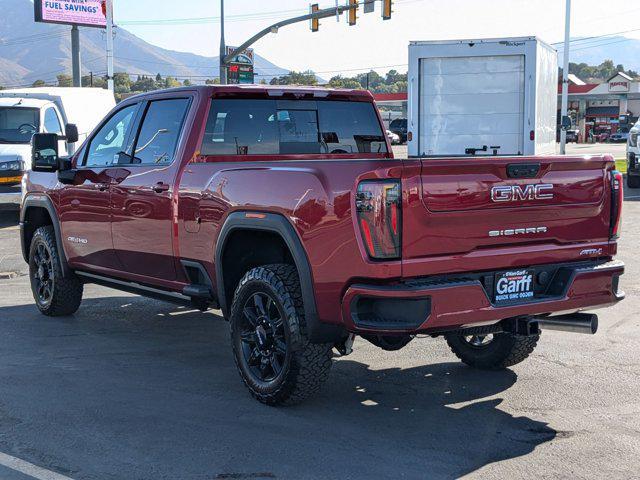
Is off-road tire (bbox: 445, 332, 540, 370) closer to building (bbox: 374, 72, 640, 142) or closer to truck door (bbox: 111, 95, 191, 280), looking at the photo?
truck door (bbox: 111, 95, 191, 280)

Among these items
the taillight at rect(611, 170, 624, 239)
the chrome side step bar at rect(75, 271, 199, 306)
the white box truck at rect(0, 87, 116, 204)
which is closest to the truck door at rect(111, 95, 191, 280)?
the chrome side step bar at rect(75, 271, 199, 306)

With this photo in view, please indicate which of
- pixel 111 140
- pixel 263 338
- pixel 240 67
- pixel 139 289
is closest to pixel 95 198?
pixel 111 140

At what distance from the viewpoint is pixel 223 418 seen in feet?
16.7

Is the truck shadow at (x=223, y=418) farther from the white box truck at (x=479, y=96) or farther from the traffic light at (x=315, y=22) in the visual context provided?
the traffic light at (x=315, y=22)

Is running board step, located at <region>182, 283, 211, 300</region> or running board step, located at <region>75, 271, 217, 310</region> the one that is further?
running board step, located at <region>75, 271, 217, 310</region>

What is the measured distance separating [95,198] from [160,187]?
44.7 inches

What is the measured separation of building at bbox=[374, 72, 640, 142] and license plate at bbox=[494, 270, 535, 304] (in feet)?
257

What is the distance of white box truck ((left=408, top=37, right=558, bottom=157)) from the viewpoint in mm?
15070

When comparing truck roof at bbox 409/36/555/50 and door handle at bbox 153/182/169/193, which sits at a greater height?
truck roof at bbox 409/36/555/50

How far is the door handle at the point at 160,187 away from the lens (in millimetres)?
6152

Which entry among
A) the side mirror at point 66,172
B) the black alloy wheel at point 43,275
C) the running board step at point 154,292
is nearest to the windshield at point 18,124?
the black alloy wheel at point 43,275

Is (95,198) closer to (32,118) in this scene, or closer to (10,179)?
(10,179)

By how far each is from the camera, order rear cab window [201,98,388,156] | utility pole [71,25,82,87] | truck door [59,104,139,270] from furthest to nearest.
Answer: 1. utility pole [71,25,82,87]
2. truck door [59,104,139,270]
3. rear cab window [201,98,388,156]

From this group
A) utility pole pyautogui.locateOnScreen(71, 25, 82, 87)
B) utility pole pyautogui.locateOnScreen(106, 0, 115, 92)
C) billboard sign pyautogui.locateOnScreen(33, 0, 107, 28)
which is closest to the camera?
Answer: utility pole pyautogui.locateOnScreen(106, 0, 115, 92)
